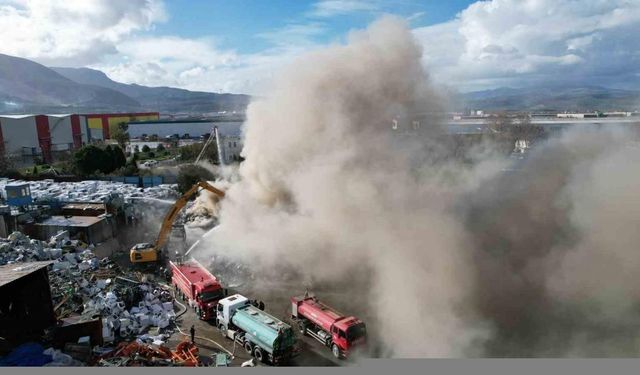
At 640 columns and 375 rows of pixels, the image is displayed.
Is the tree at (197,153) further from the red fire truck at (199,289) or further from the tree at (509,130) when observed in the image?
the red fire truck at (199,289)

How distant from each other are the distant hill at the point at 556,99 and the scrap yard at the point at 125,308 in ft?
52.7

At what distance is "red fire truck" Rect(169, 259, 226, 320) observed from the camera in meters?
13.1

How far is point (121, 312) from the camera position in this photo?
12.7 m

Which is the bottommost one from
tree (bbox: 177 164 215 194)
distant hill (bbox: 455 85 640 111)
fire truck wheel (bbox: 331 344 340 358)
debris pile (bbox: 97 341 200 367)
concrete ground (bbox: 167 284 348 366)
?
concrete ground (bbox: 167 284 348 366)

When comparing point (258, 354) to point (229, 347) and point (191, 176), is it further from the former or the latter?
point (191, 176)

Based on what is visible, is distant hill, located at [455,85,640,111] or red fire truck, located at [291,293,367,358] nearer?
red fire truck, located at [291,293,367,358]

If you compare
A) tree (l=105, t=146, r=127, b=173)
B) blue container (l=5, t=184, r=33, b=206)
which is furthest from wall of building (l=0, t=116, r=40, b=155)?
blue container (l=5, t=184, r=33, b=206)

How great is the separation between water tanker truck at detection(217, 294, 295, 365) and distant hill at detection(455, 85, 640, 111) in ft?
53.6

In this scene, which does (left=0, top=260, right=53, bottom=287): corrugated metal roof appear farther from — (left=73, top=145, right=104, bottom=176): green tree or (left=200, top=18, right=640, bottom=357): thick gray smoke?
(left=73, top=145, right=104, bottom=176): green tree

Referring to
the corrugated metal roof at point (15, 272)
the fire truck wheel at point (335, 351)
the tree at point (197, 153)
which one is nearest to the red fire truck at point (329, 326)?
the fire truck wheel at point (335, 351)

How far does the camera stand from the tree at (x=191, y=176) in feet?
92.6

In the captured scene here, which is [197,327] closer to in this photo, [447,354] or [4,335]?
[4,335]

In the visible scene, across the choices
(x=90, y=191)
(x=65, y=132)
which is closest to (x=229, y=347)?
→ (x=90, y=191)

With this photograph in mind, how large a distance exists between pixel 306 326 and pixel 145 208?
47.4 feet
